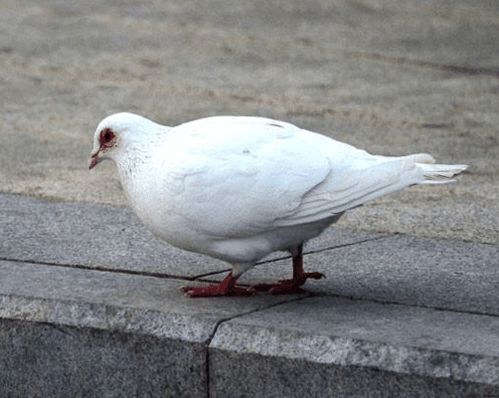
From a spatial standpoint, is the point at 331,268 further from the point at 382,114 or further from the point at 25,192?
the point at 382,114

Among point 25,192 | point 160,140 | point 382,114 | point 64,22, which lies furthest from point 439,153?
point 64,22

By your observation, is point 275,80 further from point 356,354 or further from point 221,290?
point 356,354

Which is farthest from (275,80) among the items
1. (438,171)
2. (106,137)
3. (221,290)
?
(438,171)

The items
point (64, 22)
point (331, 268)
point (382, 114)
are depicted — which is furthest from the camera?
point (64, 22)

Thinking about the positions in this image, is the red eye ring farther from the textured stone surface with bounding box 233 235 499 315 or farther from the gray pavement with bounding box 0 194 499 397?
the textured stone surface with bounding box 233 235 499 315

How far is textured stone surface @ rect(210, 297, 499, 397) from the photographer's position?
3887 millimetres

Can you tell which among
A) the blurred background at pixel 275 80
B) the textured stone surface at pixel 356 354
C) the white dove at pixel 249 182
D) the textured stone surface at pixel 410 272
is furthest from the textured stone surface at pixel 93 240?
the textured stone surface at pixel 356 354

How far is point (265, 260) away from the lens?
5199 millimetres

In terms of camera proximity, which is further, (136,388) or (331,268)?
(331,268)

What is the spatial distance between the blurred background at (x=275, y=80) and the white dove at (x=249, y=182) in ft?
3.93

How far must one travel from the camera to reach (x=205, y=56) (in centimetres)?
984

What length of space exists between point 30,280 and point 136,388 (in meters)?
0.61

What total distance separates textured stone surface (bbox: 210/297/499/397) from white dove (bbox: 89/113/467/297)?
283 millimetres

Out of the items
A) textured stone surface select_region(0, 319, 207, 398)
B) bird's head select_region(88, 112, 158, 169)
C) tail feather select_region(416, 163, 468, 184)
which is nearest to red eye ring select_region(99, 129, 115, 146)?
bird's head select_region(88, 112, 158, 169)
